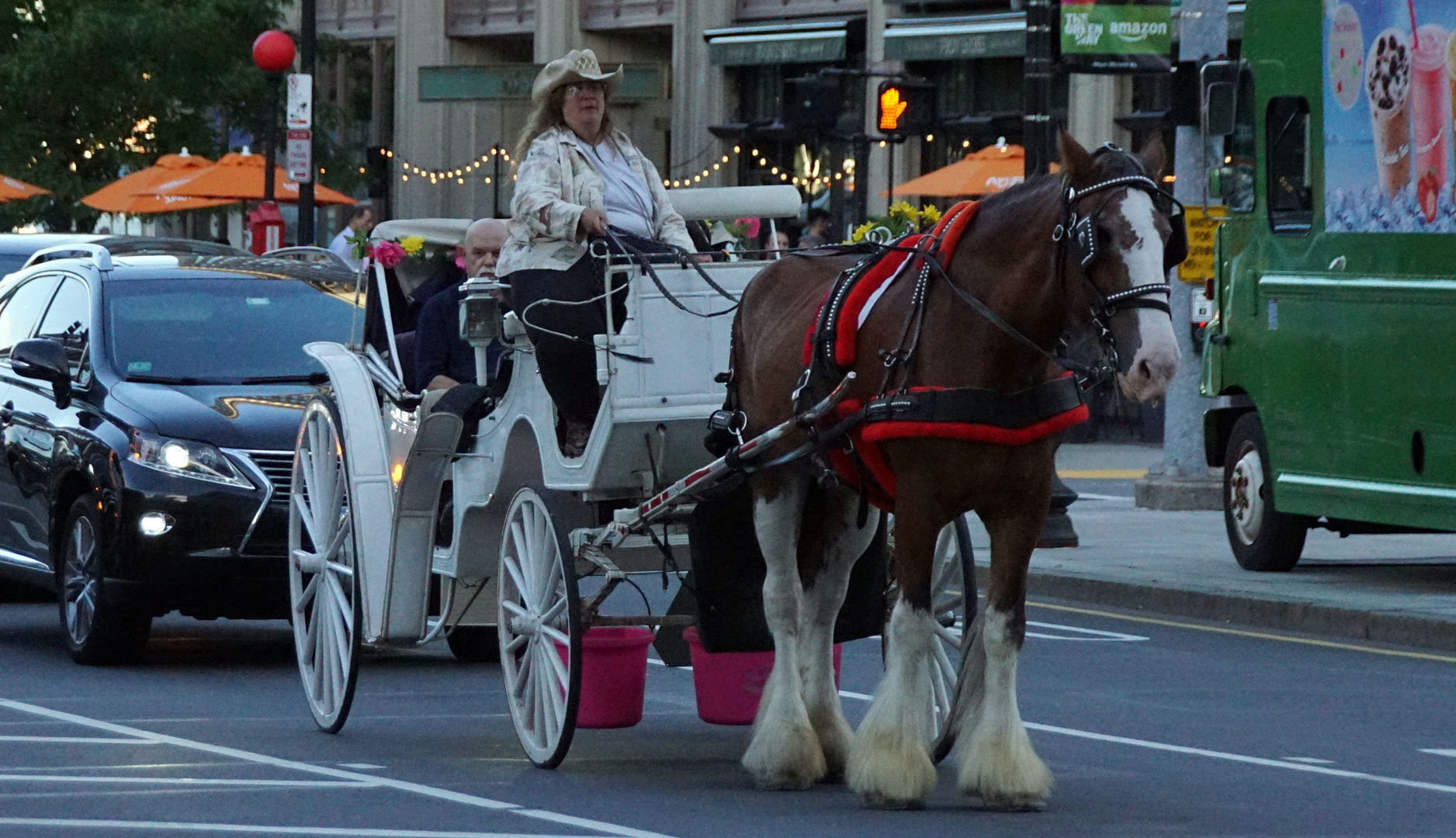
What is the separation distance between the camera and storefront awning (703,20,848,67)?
37000mm

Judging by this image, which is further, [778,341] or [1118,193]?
[778,341]

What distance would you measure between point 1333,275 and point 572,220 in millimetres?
7079

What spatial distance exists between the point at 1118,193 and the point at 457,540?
10.5ft

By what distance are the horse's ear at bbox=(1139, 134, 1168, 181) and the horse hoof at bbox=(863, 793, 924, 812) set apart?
1894 mm

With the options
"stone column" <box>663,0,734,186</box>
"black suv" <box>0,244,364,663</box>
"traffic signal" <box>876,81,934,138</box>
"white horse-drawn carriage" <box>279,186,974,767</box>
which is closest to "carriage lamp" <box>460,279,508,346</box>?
"white horse-drawn carriage" <box>279,186,974,767</box>

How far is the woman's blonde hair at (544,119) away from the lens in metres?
9.11

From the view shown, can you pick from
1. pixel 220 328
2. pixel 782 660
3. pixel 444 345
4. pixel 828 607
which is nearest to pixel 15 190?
pixel 220 328

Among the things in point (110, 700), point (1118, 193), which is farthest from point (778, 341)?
point (110, 700)

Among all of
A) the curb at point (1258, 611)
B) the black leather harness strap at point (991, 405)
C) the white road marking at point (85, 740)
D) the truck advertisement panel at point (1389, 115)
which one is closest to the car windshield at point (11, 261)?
the curb at point (1258, 611)

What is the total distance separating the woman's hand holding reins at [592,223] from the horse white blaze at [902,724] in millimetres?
1814

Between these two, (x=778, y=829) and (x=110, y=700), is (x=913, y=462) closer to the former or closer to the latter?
(x=778, y=829)

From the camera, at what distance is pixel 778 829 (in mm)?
7488

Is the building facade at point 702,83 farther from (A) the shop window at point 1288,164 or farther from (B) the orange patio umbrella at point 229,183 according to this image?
(A) the shop window at point 1288,164

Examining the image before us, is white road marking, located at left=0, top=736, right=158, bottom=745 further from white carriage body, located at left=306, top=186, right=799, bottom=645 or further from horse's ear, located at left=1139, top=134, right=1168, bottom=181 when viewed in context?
horse's ear, located at left=1139, top=134, right=1168, bottom=181
